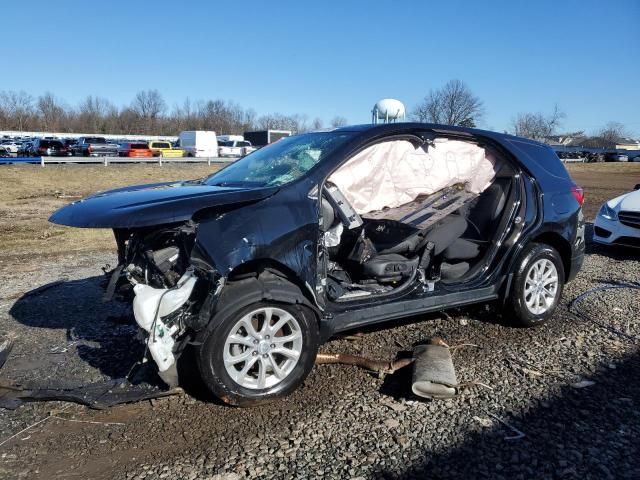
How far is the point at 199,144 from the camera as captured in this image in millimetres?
49062

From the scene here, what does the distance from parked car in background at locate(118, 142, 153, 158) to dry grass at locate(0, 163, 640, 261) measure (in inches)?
472

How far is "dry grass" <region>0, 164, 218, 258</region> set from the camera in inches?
356

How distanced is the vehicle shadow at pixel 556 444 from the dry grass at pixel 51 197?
718 centimetres

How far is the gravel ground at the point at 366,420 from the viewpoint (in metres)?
2.74

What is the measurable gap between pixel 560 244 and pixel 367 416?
113 inches

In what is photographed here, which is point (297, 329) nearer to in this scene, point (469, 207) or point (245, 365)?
point (245, 365)

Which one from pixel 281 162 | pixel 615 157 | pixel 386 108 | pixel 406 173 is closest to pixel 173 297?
pixel 281 162

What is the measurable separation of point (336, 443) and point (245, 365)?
29.7 inches

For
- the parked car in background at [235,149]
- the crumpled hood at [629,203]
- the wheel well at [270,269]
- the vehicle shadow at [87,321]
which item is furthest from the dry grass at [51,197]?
the parked car in background at [235,149]

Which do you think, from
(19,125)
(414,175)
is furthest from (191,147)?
(19,125)

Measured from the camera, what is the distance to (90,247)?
28.7 feet

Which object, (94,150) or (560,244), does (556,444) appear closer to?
(560,244)

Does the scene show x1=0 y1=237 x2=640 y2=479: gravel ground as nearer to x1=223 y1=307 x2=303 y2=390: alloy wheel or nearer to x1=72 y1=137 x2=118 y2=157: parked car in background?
x1=223 y1=307 x2=303 y2=390: alloy wheel

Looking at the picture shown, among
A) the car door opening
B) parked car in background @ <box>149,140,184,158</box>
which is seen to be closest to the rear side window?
the car door opening
